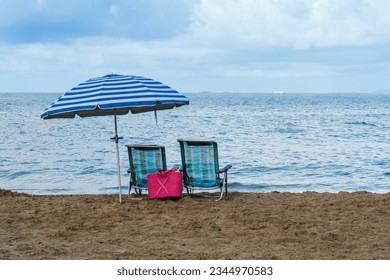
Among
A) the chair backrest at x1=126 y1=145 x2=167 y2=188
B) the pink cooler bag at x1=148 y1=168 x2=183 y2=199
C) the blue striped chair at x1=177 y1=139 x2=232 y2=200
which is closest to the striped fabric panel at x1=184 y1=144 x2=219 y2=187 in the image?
the blue striped chair at x1=177 y1=139 x2=232 y2=200

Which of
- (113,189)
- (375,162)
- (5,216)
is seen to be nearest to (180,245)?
(5,216)

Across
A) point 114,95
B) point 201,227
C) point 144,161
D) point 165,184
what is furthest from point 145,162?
point 201,227

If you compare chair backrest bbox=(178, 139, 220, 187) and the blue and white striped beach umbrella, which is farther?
chair backrest bbox=(178, 139, 220, 187)

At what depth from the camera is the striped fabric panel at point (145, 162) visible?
8.63 meters

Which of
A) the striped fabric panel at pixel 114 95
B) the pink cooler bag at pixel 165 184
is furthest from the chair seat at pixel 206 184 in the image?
the striped fabric panel at pixel 114 95

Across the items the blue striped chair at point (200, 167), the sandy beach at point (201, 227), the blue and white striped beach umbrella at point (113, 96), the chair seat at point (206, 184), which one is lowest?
the sandy beach at point (201, 227)

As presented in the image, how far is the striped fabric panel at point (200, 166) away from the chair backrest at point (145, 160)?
14.9 inches

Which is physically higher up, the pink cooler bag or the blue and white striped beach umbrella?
the blue and white striped beach umbrella

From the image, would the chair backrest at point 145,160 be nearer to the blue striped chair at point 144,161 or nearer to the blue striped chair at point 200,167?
the blue striped chair at point 144,161

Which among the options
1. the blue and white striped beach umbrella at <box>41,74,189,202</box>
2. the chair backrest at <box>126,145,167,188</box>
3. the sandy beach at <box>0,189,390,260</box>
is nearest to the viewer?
the sandy beach at <box>0,189,390,260</box>

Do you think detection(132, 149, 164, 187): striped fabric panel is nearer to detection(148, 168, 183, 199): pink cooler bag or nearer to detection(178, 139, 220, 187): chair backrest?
detection(148, 168, 183, 199): pink cooler bag

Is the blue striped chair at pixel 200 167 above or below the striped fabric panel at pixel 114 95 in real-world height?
A: below

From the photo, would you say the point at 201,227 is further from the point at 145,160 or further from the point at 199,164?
the point at 145,160

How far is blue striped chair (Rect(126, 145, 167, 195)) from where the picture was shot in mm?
8594
